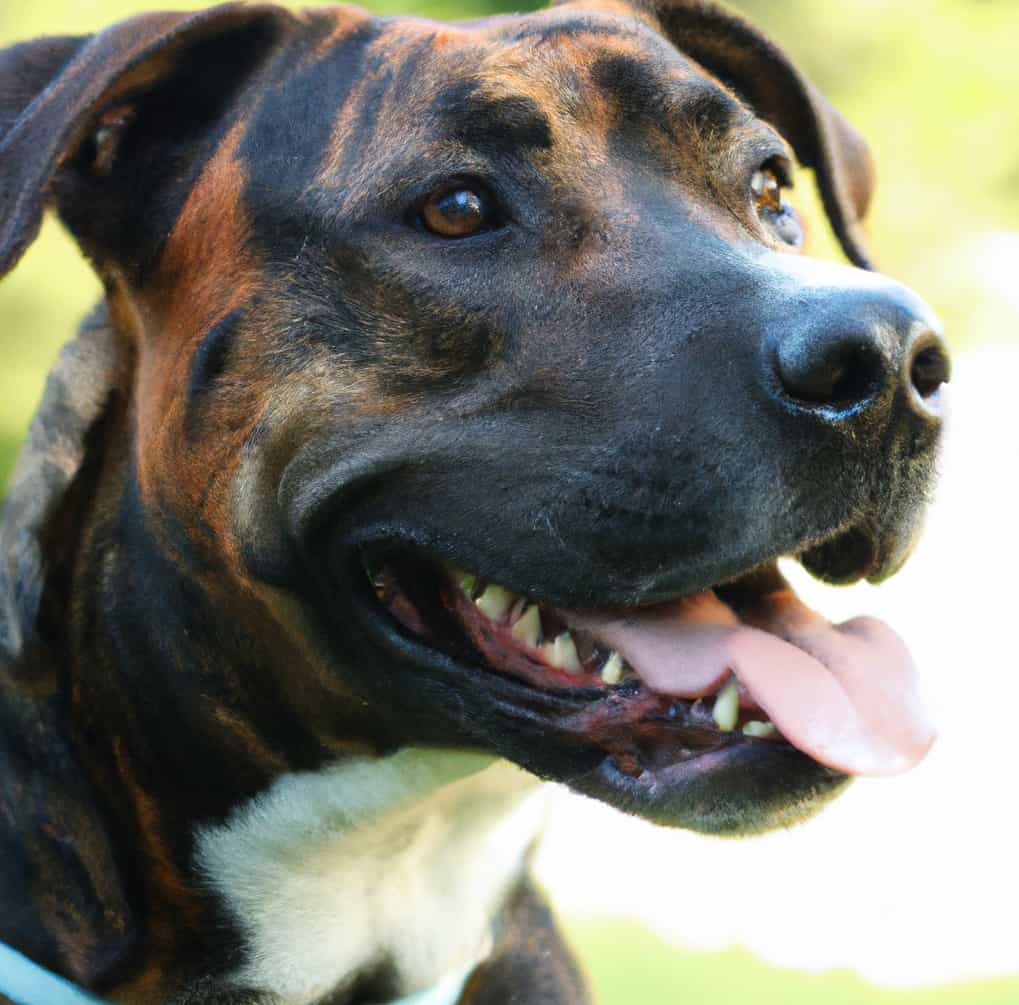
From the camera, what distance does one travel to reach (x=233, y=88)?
290cm

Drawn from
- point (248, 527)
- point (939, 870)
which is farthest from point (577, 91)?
point (939, 870)

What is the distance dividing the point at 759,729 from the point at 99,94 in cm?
139

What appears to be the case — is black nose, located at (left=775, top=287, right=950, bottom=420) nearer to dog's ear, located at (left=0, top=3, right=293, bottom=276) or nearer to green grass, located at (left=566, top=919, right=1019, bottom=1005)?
dog's ear, located at (left=0, top=3, right=293, bottom=276)

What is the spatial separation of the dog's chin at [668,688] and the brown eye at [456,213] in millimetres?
498

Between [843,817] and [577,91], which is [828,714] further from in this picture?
[843,817]

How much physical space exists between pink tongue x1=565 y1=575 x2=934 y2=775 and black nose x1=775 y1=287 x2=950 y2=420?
0.43 meters

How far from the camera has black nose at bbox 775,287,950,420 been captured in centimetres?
232

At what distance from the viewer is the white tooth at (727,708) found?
8.32 ft

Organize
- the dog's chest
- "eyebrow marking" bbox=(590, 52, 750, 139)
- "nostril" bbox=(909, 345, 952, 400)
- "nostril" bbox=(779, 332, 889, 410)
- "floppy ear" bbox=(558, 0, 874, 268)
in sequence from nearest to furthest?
"nostril" bbox=(779, 332, 889, 410), "nostril" bbox=(909, 345, 952, 400), "eyebrow marking" bbox=(590, 52, 750, 139), the dog's chest, "floppy ear" bbox=(558, 0, 874, 268)

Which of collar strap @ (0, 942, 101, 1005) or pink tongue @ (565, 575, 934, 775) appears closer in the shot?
pink tongue @ (565, 575, 934, 775)

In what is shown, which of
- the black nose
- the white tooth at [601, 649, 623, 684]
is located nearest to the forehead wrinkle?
the black nose

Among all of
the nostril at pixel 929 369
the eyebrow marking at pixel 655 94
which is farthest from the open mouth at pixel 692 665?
the eyebrow marking at pixel 655 94

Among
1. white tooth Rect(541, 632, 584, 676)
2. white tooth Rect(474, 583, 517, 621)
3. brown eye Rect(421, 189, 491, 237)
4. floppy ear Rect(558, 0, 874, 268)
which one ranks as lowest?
white tooth Rect(541, 632, 584, 676)

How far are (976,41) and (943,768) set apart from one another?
4870mm
